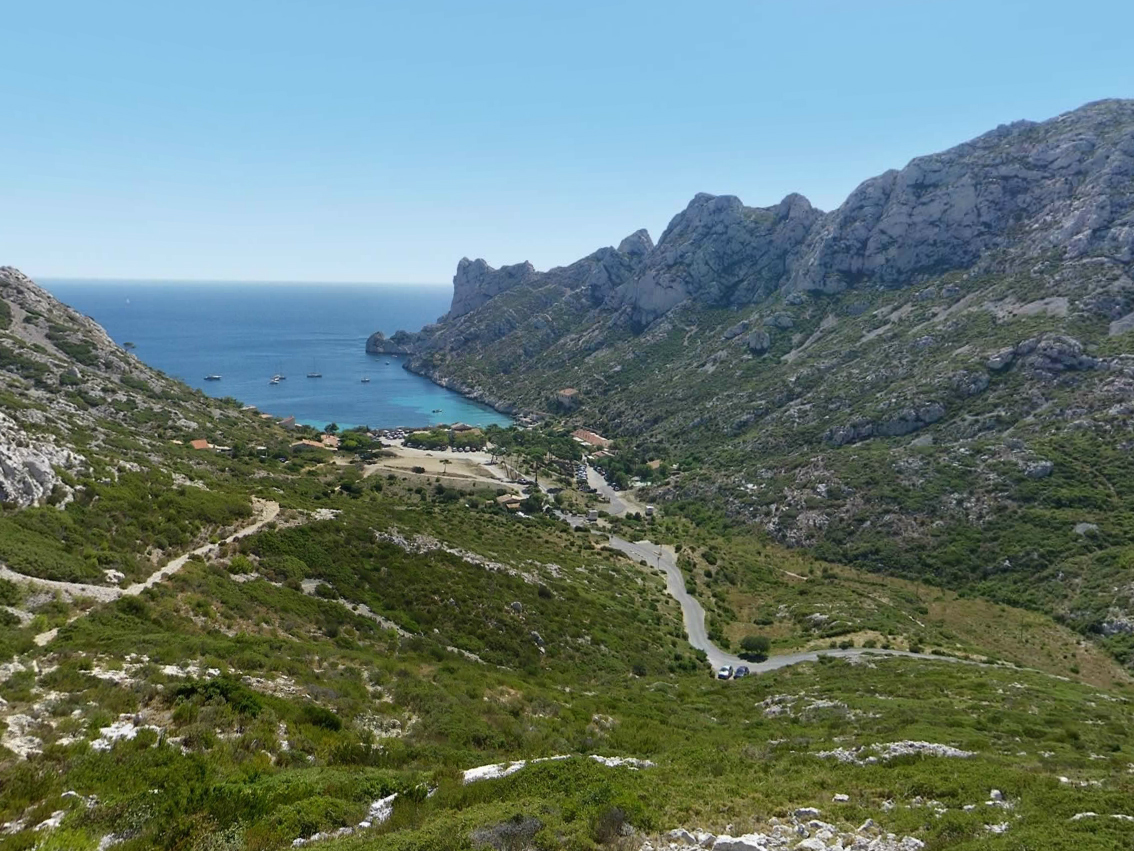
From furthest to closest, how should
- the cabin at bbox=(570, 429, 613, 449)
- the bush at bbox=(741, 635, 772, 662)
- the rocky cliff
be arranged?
the cabin at bbox=(570, 429, 613, 449), the rocky cliff, the bush at bbox=(741, 635, 772, 662)

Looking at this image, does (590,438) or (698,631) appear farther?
(590,438)

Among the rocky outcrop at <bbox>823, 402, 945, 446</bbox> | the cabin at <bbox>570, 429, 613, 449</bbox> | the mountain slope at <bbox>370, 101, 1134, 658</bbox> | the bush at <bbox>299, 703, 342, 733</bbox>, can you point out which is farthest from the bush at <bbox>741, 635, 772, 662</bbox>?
the cabin at <bbox>570, 429, 613, 449</bbox>

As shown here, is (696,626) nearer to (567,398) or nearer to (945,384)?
(945,384)

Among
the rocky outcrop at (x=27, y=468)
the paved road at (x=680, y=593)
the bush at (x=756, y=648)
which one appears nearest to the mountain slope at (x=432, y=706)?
the rocky outcrop at (x=27, y=468)

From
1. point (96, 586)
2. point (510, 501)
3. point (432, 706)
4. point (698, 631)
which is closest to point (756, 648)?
point (698, 631)

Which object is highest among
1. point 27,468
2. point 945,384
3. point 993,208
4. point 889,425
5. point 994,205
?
point 994,205

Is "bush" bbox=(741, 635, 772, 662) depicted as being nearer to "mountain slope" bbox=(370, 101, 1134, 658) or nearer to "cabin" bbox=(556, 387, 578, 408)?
"mountain slope" bbox=(370, 101, 1134, 658)

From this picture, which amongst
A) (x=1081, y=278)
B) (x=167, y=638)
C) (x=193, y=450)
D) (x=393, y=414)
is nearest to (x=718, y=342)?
(x=1081, y=278)

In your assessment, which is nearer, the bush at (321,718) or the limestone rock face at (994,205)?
the bush at (321,718)

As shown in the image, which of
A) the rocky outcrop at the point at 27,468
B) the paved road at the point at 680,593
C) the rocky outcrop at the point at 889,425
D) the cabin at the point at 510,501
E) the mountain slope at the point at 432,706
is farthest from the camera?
the rocky outcrop at the point at 889,425

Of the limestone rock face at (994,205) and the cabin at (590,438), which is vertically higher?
the limestone rock face at (994,205)

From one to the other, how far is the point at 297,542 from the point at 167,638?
51.4 ft

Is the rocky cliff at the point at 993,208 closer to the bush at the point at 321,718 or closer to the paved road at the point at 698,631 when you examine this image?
the paved road at the point at 698,631

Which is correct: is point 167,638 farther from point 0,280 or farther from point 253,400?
point 253,400
